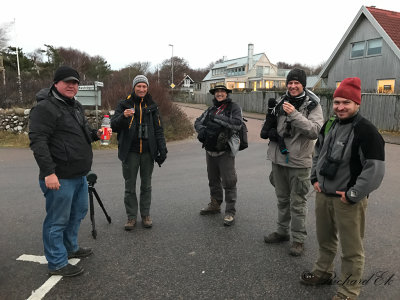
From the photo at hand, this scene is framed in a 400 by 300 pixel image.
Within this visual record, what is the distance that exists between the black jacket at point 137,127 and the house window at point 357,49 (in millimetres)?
22260

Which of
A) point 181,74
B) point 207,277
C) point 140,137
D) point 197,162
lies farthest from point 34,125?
point 181,74

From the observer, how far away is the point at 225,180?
4.54m

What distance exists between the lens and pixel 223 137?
439cm

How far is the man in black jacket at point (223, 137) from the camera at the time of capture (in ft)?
14.4

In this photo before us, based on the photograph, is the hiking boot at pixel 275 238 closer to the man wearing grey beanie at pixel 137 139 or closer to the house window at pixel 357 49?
the man wearing grey beanie at pixel 137 139

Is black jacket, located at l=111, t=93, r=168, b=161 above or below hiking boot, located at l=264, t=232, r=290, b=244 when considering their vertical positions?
above

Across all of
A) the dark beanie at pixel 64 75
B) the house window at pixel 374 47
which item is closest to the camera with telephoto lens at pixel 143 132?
the dark beanie at pixel 64 75

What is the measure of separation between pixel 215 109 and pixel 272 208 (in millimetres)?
1868

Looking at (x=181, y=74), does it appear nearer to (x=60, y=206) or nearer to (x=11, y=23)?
(x=11, y=23)

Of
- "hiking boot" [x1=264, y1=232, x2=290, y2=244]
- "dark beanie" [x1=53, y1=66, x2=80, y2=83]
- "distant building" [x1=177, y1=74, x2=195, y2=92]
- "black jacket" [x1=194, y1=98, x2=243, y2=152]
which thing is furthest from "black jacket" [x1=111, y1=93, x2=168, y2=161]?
"distant building" [x1=177, y1=74, x2=195, y2=92]

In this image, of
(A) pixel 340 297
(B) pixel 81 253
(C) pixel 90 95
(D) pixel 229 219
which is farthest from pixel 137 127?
(C) pixel 90 95

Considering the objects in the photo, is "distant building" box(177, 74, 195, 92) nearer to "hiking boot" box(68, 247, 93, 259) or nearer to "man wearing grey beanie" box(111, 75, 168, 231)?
"man wearing grey beanie" box(111, 75, 168, 231)

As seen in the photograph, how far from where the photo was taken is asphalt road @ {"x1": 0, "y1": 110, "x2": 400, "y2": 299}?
294cm

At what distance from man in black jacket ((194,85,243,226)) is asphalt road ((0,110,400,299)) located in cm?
54
